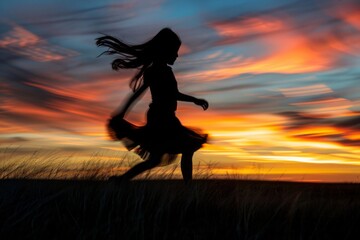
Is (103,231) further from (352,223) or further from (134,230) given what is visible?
(352,223)

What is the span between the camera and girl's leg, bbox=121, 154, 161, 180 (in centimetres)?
685

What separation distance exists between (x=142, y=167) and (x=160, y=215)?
2.31m

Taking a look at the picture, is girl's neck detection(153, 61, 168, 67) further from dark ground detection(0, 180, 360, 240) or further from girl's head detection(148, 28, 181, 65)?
dark ground detection(0, 180, 360, 240)

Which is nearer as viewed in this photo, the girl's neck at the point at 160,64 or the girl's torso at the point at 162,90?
the girl's torso at the point at 162,90

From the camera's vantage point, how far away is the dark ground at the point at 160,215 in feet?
14.3

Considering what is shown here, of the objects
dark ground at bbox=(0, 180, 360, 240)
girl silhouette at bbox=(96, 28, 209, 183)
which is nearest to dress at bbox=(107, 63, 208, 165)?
girl silhouette at bbox=(96, 28, 209, 183)

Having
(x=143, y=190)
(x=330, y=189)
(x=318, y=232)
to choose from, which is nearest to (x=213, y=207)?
(x=143, y=190)

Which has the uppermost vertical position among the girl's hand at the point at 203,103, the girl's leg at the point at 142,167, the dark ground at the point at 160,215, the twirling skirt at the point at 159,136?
the girl's hand at the point at 203,103

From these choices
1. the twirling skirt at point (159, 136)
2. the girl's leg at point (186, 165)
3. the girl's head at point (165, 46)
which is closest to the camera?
the twirling skirt at point (159, 136)

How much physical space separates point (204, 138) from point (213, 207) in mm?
2156

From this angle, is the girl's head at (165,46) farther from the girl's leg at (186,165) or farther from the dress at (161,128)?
the girl's leg at (186,165)

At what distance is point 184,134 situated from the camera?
23.2ft

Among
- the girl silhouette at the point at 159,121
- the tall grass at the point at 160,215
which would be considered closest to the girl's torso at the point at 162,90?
the girl silhouette at the point at 159,121

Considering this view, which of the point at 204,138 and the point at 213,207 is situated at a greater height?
Result: the point at 204,138
